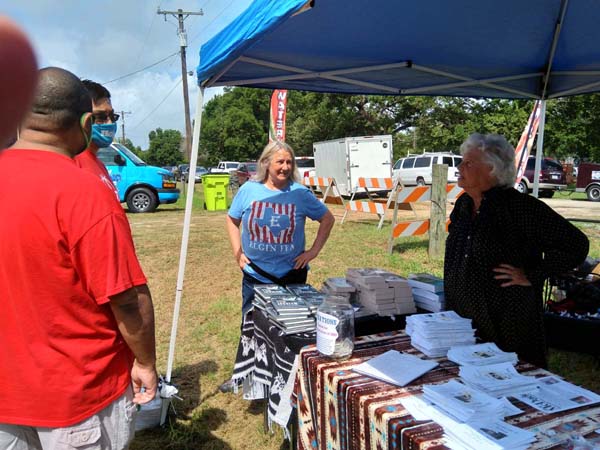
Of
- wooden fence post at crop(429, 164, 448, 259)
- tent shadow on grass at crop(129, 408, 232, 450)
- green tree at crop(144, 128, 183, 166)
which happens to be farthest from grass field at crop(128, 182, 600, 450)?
green tree at crop(144, 128, 183, 166)

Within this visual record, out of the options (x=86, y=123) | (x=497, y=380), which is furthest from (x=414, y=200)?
(x=86, y=123)

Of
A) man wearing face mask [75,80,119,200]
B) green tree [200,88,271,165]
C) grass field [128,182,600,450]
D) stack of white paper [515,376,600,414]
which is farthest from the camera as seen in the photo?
green tree [200,88,271,165]

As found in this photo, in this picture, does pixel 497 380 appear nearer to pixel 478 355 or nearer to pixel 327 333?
pixel 478 355

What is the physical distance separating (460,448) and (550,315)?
9.50 feet

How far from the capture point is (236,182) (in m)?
24.1

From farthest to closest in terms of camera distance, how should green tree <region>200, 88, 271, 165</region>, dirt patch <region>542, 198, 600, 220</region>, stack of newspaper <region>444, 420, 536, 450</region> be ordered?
green tree <region>200, 88, 271, 165</region> → dirt patch <region>542, 198, 600, 220</region> → stack of newspaper <region>444, 420, 536, 450</region>

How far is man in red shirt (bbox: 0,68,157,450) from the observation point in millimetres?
1364

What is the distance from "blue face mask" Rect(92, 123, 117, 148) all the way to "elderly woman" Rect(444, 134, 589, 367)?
2.01 m

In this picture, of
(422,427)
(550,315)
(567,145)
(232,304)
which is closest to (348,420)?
(422,427)

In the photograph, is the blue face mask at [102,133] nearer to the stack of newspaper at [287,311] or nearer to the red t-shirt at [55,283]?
the red t-shirt at [55,283]

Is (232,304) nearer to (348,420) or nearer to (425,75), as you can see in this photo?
(425,75)

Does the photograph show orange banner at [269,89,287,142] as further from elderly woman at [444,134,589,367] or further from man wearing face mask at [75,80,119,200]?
elderly woman at [444,134,589,367]

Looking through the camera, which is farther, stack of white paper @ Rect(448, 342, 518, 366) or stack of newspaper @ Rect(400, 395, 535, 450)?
stack of white paper @ Rect(448, 342, 518, 366)

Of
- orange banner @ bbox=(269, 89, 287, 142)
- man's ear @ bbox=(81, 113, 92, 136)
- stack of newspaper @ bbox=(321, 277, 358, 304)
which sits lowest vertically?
stack of newspaper @ bbox=(321, 277, 358, 304)
